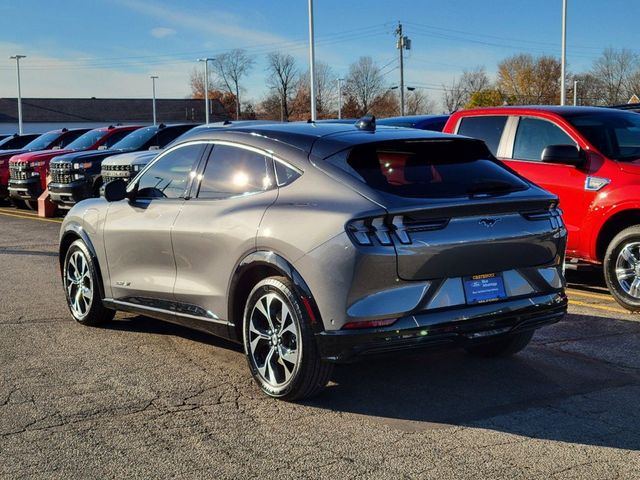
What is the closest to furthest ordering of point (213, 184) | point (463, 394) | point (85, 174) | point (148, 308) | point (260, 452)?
1. point (260, 452)
2. point (463, 394)
3. point (213, 184)
4. point (148, 308)
5. point (85, 174)

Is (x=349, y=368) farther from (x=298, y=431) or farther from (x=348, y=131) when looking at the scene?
(x=348, y=131)

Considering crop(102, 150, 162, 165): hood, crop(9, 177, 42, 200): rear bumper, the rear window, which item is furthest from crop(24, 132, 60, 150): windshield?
the rear window

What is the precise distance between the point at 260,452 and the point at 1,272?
7.21m

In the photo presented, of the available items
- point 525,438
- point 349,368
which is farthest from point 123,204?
point 525,438

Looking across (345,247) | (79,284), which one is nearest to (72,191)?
(79,284)

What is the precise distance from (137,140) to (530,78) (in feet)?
275

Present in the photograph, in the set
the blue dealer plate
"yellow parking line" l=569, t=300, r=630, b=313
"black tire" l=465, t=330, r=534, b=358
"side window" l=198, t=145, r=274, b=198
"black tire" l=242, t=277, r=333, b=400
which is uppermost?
"side window" l=198, t=145, r=274, b=198

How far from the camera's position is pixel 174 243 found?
5770 millimetres

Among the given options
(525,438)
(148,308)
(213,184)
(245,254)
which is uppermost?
(213,184)

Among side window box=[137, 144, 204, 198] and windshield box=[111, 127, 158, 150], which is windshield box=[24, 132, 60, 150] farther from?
side window box=[137, 144, 204, 198]

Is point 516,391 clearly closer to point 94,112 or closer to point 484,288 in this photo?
point 484,288

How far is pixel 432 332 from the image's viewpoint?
4.54 metres

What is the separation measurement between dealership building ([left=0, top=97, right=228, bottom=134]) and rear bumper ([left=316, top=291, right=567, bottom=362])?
88642 mm

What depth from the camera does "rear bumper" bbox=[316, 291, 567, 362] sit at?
4457 millimetres
